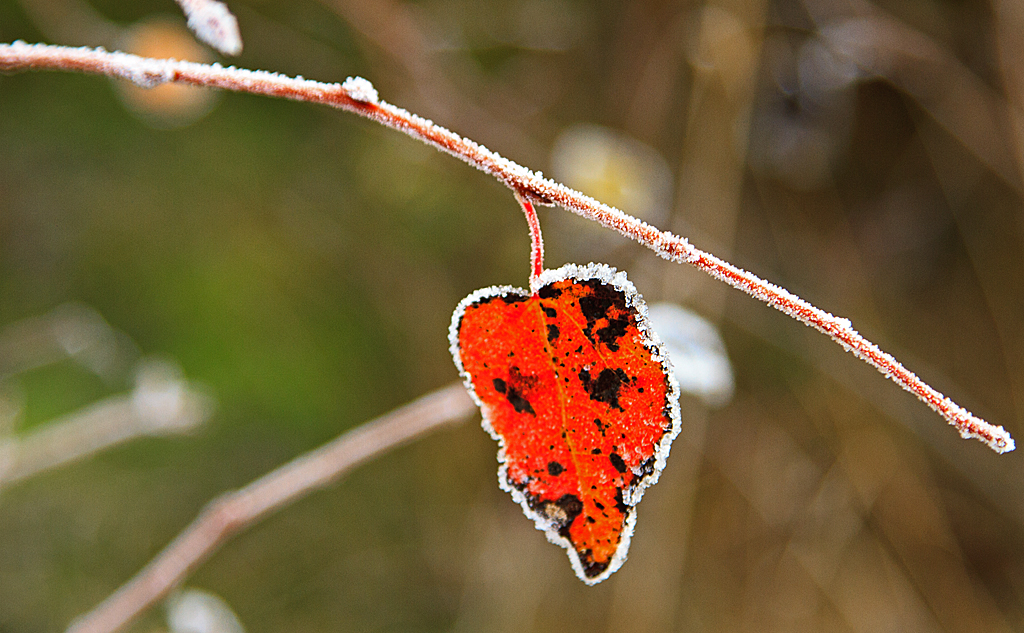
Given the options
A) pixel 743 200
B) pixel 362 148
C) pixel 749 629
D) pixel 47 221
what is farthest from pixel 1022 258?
pixel 47 221

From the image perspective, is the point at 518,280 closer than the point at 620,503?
No

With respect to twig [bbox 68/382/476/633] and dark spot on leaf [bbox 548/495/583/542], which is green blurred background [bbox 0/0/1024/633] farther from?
dark spot on leaf [bbox 548/495/583/542]

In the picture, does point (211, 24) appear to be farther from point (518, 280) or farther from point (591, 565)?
point (518, 280)

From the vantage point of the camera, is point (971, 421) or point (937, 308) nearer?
point (971, 421)

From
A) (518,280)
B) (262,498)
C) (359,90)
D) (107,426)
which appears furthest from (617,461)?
(518,280)

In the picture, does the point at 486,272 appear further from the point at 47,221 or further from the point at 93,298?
the point at 47,221

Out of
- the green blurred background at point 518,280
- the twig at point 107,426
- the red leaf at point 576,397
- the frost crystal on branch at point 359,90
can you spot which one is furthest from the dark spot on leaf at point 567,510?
the green blurred background at point 518,280
